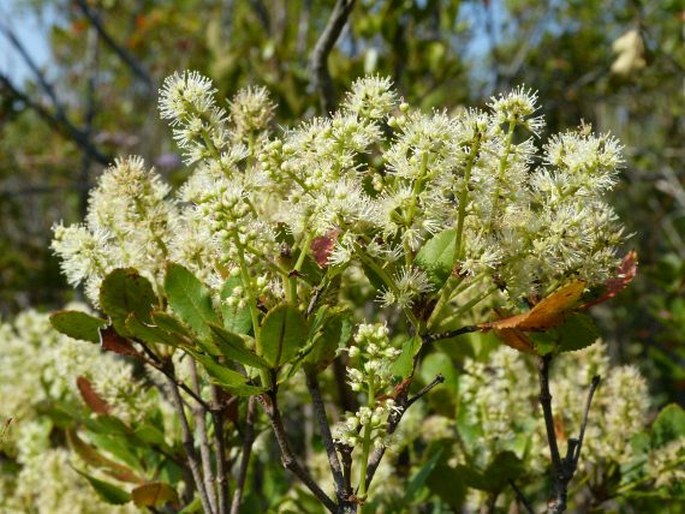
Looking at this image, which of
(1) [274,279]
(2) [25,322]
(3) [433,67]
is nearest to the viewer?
(1) [274,279]

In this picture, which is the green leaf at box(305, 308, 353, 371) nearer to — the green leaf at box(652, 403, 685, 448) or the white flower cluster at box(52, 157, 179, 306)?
the white flower cluster at box(52, 157, 179, 306)

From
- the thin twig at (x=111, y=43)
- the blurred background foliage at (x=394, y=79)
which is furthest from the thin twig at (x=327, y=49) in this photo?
the thin twig at (x=111, y=43)

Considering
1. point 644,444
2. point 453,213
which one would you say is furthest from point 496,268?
point 644,444

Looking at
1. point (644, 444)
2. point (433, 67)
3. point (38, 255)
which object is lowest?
point (644, 444)

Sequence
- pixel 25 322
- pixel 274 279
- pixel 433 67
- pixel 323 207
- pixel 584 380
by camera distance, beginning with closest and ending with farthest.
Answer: pixel 323 207 < pixel 274 279 < pixel 584 380 < pixel 25 322 < pixel 433 67

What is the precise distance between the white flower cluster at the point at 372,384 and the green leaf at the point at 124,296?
277mm

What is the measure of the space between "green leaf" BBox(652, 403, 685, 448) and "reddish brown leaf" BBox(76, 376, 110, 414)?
997 mm

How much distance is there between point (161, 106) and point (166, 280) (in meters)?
0.23

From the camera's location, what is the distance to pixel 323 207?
0.91 meters

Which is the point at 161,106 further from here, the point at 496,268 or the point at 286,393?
the point at 286,393

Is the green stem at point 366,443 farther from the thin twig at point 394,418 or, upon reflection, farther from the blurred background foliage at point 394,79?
the blurred background foliage at point 394,79

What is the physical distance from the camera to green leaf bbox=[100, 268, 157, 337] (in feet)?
3.28

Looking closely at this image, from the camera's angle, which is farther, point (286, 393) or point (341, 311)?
point (286, 393)

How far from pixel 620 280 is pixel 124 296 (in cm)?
65
